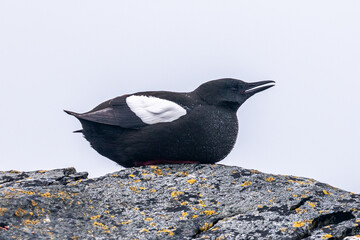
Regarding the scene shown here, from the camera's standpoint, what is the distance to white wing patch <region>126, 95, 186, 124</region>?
304 inches

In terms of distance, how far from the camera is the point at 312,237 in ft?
16.1

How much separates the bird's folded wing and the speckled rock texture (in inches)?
47.9

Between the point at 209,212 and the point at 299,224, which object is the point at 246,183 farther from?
the point at 299,224

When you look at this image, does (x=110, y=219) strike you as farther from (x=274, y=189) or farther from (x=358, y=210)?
(x=358, y=210)

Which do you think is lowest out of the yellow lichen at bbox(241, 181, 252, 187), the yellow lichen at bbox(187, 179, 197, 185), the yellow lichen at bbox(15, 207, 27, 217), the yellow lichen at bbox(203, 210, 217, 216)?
the yellow lichen at bbox(203, 210, 217, 216)

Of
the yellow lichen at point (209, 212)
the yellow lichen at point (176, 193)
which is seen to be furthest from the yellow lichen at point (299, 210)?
the yellow lichen at point (176, 193)

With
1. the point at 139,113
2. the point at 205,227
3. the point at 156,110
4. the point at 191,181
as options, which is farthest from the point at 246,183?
the point at 139,113

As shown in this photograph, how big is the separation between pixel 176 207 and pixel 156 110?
7.81ft

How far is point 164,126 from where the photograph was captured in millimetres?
7656

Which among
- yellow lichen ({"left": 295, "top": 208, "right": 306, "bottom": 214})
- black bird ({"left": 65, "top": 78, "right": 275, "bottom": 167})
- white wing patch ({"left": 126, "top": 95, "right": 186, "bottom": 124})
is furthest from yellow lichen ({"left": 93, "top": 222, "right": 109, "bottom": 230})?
white wing patch ({"left": 126, "top": 95, "right": 186, "bottom": 124})

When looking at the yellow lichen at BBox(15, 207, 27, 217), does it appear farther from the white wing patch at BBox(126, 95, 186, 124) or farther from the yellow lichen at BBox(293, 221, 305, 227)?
the white wing patch at BBox(126, 95, 186, 124)

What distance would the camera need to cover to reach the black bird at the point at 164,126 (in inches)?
298

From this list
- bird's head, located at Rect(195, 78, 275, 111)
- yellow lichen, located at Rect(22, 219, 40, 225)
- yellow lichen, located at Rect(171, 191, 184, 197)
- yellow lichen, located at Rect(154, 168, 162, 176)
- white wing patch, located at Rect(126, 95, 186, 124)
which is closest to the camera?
yellow lichen, located at Rect(22, 219, 40, 225)

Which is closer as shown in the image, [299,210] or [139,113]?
[299,210]
